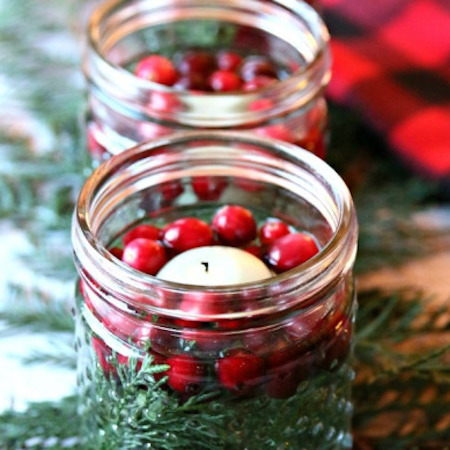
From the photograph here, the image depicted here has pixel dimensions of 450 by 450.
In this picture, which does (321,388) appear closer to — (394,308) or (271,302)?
(271,302)

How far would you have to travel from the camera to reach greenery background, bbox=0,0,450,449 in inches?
24.5

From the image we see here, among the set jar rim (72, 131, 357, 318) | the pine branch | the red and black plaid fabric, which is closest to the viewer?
jar rim (72, 131, 357, 318)

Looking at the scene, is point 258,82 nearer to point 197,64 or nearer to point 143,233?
point 197,64

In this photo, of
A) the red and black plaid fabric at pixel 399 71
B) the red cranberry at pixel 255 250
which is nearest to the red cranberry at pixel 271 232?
the red cranberry at pixel 255 250

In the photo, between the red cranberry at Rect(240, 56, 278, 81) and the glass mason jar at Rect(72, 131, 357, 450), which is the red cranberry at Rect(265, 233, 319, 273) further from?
the red cranberry at Rect(240, 56, 278, 81)

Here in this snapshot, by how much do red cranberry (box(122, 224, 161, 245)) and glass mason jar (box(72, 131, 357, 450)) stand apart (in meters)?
0.01

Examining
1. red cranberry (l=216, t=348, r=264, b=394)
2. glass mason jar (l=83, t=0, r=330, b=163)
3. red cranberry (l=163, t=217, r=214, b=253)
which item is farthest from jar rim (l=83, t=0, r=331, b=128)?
red cranberry (l=216, t=348, r=264, b=394)

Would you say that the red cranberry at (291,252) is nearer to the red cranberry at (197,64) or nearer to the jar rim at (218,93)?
the jar rim at (218,93)

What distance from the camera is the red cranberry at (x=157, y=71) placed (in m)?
0.70

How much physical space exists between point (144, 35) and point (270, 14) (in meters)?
0.10

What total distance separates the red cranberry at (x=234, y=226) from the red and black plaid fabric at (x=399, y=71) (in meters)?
0.33

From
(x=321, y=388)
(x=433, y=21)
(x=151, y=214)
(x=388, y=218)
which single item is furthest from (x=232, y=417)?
(x=433, y=21)

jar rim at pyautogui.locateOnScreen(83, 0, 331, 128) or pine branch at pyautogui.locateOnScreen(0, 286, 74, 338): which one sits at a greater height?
jar rim at pyautogui.locateOnScreen(83, 0, 331, 128)

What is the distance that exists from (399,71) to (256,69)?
0.97 ft
